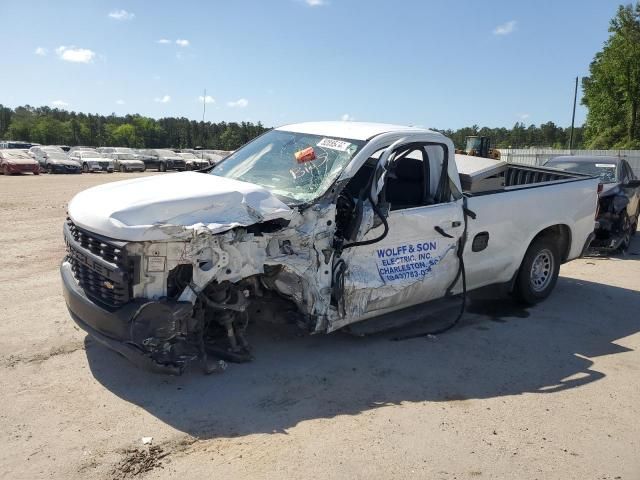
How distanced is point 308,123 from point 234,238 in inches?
92.2

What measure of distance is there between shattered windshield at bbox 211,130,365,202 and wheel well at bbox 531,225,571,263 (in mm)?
3121

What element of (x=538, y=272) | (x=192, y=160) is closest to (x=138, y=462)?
(x=538, y=272)

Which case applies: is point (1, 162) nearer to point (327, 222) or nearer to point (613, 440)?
point (327, 222)

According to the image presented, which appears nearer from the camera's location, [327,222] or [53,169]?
[327,222]

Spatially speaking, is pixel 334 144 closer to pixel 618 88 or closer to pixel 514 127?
pixel 618 88

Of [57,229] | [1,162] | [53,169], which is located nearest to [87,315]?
[57,229]

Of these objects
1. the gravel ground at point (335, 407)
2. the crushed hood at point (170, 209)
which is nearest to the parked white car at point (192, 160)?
the gravel ground at point (335, 407)

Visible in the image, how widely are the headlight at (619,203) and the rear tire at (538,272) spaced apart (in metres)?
3.66

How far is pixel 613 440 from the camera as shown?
12.3 ft

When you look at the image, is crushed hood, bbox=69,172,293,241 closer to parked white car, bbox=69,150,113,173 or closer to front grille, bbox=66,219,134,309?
front grille, bbox=66,219,134,309

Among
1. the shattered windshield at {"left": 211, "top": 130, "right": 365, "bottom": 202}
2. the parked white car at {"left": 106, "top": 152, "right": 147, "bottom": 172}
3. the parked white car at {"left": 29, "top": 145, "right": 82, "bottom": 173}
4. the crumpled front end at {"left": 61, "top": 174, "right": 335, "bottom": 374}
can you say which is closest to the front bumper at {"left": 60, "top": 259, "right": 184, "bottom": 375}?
the crumpled front end at {"left": 61, "top": 174, "right": 335, "bottom": 374}

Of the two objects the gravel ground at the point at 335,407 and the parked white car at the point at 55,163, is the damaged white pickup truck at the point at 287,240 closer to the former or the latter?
the gravel ground at the point at 335,407

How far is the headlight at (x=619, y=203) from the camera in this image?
980cm

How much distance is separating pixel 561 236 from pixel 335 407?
4.39 m
